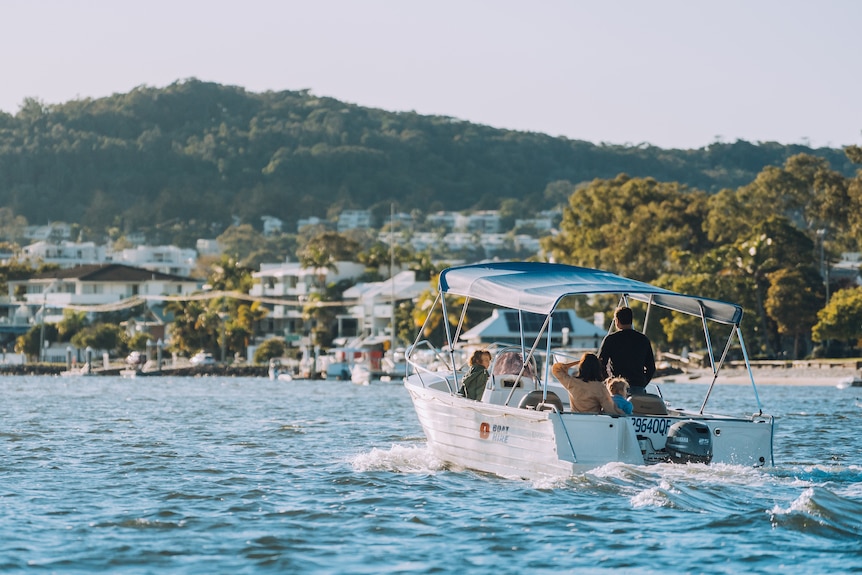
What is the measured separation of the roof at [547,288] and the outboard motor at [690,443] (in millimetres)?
2209

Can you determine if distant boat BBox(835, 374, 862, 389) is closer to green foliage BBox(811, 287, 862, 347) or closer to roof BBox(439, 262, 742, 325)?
green foliage BBox(811, 287, 862, 347)

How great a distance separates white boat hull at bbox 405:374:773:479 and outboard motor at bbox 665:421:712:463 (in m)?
0.15

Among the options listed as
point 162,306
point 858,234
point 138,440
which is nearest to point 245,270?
point 162,306

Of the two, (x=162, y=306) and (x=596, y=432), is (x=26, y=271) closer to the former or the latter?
(x=162, y=306)

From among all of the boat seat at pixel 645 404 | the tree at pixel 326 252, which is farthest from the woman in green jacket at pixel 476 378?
the tree at pixel 326 252

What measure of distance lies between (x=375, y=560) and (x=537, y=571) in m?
1.67

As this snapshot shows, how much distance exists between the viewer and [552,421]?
18328 millimetres

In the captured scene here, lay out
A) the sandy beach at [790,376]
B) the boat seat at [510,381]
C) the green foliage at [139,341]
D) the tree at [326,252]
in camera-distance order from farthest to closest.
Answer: the tree at [326,252] → the green foliage at [139,341] → the sandy beach at [790,376] → the boat seat at [510,381]

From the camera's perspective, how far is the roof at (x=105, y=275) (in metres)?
155

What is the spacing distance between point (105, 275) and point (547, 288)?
143m

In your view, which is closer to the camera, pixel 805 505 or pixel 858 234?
pixel 805 505

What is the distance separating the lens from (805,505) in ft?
52.5

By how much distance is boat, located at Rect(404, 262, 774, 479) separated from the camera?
18.3 meters

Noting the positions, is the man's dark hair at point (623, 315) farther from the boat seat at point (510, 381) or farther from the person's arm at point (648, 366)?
the boat seat at point (510, 381)
